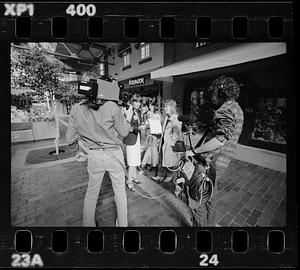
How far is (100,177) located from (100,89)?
1074mm

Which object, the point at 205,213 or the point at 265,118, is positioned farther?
the point at 265,118

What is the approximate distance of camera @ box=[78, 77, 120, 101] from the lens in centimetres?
145

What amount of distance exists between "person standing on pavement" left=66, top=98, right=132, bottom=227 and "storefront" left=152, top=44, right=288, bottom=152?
4.11ft

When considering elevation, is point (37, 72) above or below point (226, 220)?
above

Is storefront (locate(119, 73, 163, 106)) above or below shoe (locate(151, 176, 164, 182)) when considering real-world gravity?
above

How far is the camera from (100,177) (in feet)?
5.56

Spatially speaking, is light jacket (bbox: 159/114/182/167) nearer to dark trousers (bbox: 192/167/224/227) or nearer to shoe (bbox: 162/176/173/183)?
shoe (bbox: 162/176/173/183)

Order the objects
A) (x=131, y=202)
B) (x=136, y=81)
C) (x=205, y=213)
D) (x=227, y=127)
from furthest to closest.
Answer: (x=136, y=81)
(x=131, y=202)
(x=205, y=213)
(x=227, y=127)

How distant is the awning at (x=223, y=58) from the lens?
65.1 inches

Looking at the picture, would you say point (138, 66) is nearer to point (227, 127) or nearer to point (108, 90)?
point (108, 90)

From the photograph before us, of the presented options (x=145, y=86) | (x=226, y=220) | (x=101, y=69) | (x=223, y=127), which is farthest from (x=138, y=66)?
(x=226, y=220)

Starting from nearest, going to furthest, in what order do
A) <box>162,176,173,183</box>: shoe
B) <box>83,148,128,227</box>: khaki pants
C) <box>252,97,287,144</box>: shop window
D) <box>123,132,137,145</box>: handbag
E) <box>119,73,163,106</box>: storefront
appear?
<box>83,148,128,227</box>: khaki pants → <box>123,132,137,145</box>: handbag → <box>119,73,163,106</box>: storefront → <box>162,176,173,183</box>: shoe → <box>252,97,287,144</box>: shop window

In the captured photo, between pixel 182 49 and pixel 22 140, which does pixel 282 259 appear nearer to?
pixel 182 49

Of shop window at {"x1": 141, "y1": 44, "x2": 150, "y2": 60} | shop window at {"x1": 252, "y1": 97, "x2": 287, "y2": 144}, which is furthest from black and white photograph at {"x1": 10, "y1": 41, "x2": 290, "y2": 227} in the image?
shop window at {"x1": 252, "y1": 97, "x2": 287, "y2": 144}
